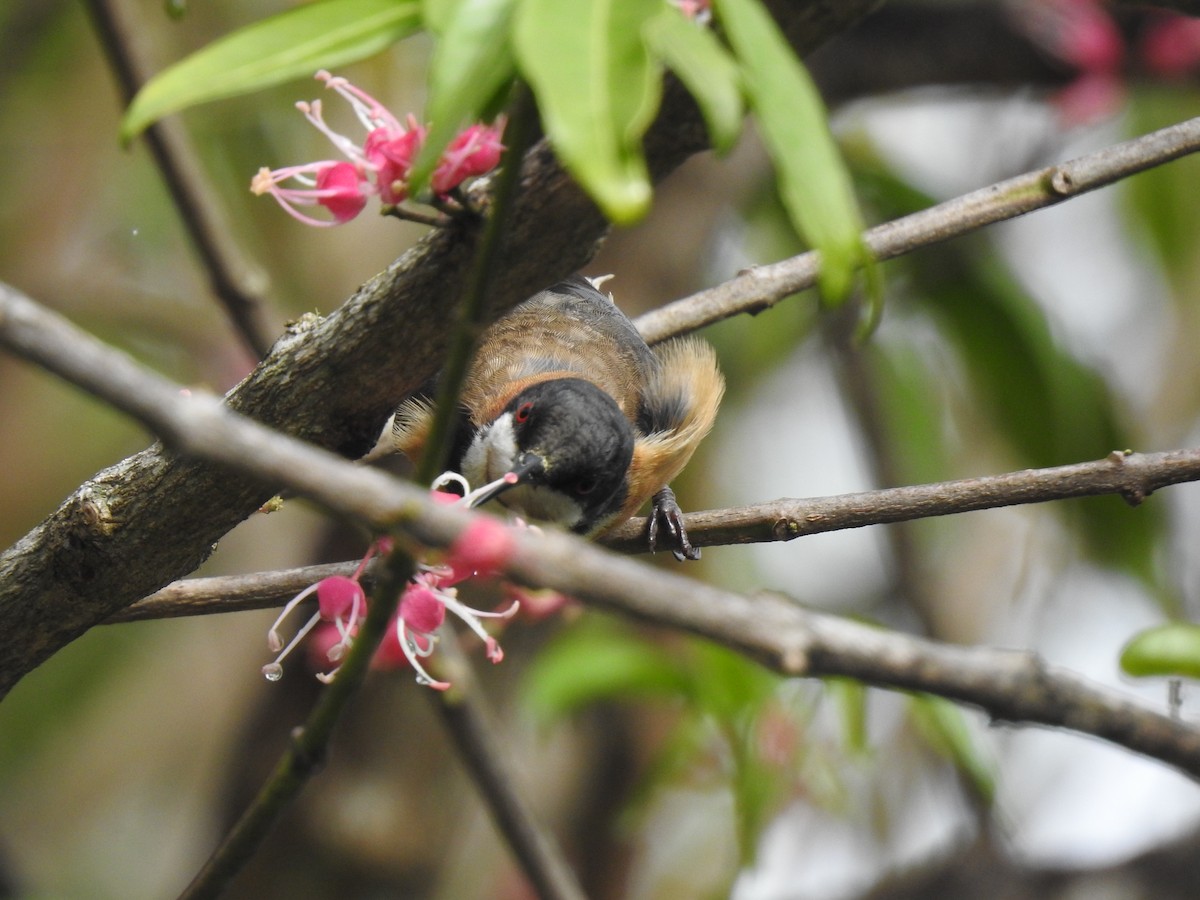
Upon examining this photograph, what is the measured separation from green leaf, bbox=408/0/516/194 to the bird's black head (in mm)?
1252

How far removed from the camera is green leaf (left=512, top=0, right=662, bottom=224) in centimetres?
81

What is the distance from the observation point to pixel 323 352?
1.47m

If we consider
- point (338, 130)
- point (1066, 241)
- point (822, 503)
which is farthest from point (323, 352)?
point (1066, 241)

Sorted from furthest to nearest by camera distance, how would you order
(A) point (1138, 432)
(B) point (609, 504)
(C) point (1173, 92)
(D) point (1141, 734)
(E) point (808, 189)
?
(A) point (1138, 432) < (C) point (1173, 92) < (B) point (609, 504) < (E) point (808, 189) < (D) point (1141, 734)

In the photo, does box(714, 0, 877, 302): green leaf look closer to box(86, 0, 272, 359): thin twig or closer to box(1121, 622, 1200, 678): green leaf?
box(1121, 622, 1200, 678): green leaf

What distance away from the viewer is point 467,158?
138cm

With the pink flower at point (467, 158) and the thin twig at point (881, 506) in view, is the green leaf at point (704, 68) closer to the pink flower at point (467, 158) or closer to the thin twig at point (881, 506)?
the pink flower at point (467, 158)

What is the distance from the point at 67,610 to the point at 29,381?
3706 mm

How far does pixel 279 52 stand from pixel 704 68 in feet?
1.38

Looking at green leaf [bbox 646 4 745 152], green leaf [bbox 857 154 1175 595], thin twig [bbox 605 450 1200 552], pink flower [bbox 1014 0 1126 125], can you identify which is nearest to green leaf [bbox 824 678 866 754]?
thin twig [bbox 605 450 1200 552]

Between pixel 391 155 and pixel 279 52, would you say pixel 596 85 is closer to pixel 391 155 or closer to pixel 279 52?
pixel 279 52

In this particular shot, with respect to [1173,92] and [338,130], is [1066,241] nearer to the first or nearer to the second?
[1173,92]

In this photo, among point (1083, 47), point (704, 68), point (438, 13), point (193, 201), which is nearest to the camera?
point (704, 68)

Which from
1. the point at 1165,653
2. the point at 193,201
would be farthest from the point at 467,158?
the point at 193,201
